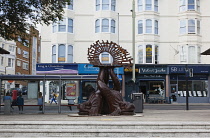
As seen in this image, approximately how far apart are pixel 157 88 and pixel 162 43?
5.36 meters

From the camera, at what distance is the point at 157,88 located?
35.6m

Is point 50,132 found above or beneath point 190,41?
beneath

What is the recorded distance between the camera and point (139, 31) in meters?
35.8

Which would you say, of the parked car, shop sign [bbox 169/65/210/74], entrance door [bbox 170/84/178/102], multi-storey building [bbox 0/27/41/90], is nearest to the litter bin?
the parked car

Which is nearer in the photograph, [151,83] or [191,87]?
[191,87]

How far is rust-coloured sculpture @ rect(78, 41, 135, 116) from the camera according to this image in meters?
15.4

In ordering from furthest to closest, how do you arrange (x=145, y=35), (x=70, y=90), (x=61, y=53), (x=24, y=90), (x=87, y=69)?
(x=145, y=35) → (x=61, y=53) → (x=87, y=69) → (x=70, y=90) → (x=24, y=90)

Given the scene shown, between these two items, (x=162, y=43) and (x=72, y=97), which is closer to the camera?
(x=72, y=97)

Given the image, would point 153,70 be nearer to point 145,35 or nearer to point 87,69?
point 145,35

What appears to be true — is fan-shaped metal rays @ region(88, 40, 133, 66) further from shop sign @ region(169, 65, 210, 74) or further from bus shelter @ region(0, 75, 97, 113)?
shop sign @ region(169, 65, 210, 74)

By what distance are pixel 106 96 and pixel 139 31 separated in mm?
21617

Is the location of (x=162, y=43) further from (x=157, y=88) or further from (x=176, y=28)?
(x=157, y=88)

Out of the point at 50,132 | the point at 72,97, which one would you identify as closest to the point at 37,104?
the point at 72,97

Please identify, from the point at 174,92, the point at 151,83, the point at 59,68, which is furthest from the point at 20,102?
the point at 174,92
